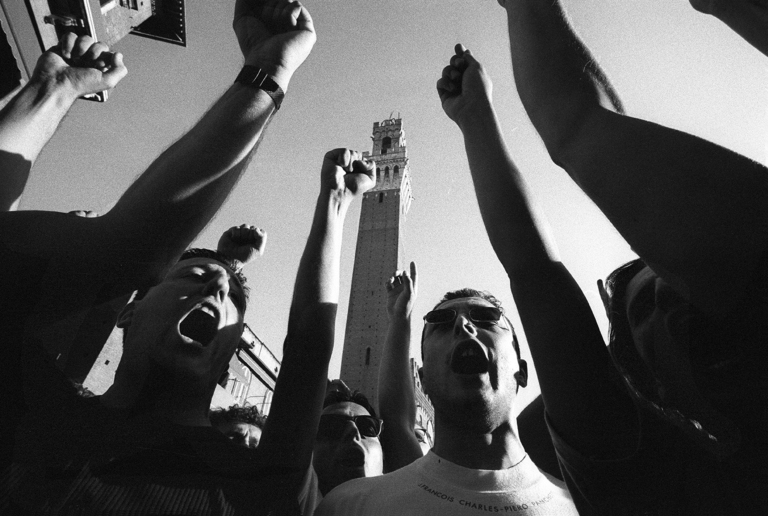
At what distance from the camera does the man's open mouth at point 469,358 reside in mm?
1675

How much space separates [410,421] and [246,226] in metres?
1.66

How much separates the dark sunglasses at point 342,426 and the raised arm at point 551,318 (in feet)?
6.58

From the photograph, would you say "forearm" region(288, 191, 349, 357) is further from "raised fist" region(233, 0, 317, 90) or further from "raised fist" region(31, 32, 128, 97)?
"raised fist" region(31, 32, 128, 97)

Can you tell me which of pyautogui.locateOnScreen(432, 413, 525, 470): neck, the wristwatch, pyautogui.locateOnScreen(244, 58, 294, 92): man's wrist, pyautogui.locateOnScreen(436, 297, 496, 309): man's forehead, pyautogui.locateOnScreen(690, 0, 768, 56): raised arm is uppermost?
pyautogui.locateOnScreen(244, 58, 294, 92): man's wrist

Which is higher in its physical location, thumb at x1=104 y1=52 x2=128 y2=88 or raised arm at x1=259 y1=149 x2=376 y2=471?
thumb at x1=104 y1=52 x2=128 y2=88

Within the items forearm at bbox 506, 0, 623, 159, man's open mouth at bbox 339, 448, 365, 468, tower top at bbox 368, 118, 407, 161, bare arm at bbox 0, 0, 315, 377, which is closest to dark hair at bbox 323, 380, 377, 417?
man's open mouth at bbox 339, 448, 365, 468

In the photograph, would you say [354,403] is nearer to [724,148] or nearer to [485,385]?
[485,385]

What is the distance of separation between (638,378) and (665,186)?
1.15ft

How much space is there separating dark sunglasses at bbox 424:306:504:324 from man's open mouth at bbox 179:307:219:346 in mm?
968

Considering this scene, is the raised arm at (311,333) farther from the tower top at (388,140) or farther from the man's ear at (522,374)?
the tower top at (388,140)

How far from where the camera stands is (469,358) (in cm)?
171

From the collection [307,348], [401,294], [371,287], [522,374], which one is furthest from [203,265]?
[371,287]

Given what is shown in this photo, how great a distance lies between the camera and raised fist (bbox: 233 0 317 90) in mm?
1266

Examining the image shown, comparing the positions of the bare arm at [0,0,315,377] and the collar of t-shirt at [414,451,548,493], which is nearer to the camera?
the bare arm at [0,0,315,377]
